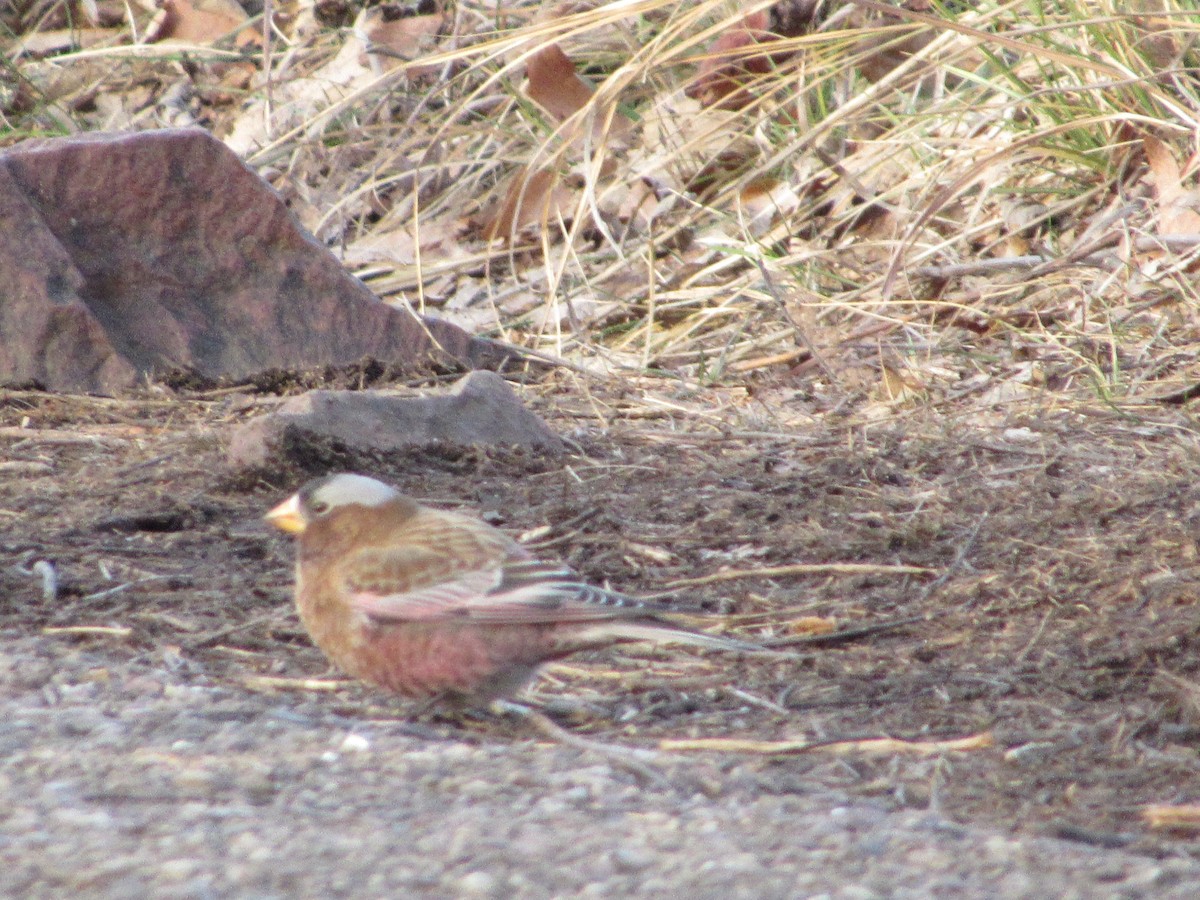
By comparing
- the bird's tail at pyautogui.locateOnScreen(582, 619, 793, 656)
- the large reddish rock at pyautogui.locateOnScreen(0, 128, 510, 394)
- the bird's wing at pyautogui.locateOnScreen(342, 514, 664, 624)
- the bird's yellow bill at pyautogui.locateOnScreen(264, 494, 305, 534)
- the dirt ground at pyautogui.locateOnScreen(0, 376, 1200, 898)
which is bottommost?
the dirt ground at pyautogui.locateOnScreen(0, 376, 1200, 898)

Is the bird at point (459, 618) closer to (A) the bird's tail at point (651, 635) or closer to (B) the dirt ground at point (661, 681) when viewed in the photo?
(A) the bird's tail at point (651, 635)

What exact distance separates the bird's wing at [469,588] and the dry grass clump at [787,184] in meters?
2.63

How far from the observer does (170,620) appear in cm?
355

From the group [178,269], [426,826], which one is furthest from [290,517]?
[178,269]

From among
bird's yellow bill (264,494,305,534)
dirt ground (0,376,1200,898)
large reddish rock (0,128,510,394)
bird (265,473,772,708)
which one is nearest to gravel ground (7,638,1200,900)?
dirt ground (0,376,1200,898)

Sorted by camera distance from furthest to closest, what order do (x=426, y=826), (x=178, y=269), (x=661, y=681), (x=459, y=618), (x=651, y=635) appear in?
(x=178, y=269) → (x=661, y=681) → (x=459, y=618) → (x=651, y=635) → (x=426, y=826)

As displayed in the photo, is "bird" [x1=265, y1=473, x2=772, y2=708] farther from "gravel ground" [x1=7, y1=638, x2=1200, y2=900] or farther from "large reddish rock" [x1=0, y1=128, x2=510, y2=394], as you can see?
"large reddish rock" [x1=0, y1=128, x2=510, y2=394]

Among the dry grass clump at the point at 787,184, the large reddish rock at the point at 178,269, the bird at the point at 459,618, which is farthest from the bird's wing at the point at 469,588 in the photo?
the large reddish rock at the point at 178,269

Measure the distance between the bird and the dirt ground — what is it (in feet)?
0.35

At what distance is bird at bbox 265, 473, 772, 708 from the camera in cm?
A: 310

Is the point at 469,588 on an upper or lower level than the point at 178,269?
lower

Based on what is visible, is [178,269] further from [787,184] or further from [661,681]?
[661,681]

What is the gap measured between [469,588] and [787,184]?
15.0ft

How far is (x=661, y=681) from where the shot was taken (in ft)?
11.0
